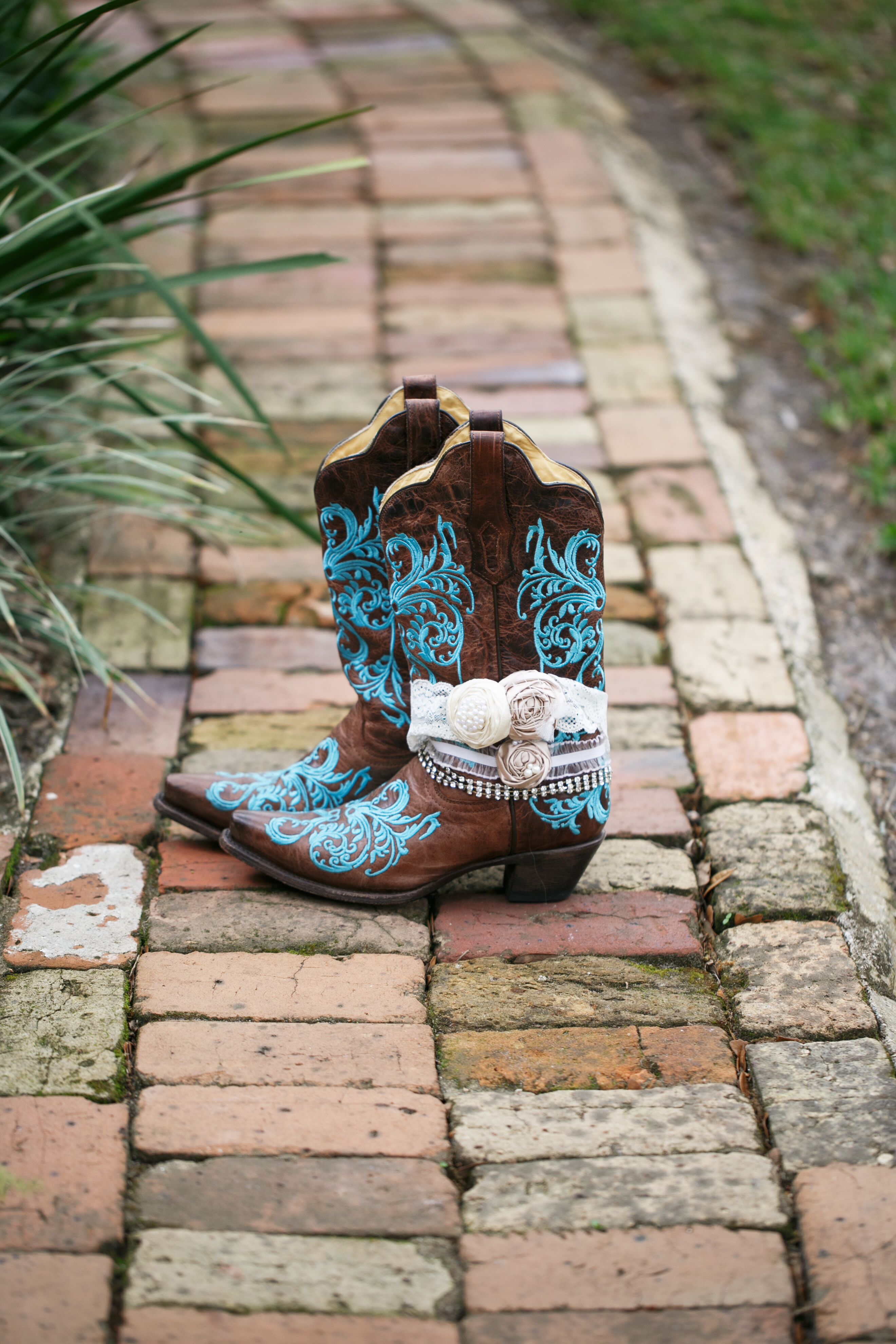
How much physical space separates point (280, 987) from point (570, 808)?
42 centimetres

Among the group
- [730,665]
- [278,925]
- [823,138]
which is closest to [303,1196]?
[278,925]

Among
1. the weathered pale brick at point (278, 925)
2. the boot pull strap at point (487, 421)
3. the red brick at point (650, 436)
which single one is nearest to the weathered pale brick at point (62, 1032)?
the weathered pale brick at point (278, 925)

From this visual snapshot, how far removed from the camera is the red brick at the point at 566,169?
3.53 metres

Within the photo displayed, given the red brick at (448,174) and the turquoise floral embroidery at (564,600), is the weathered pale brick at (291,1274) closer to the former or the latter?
the turquoise floral embroidery at (564,600)

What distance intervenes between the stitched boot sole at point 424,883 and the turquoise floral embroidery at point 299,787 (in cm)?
7

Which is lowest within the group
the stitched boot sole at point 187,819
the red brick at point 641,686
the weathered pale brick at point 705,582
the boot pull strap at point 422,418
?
the red brick at point 641,686

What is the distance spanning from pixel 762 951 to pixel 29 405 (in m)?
1.74

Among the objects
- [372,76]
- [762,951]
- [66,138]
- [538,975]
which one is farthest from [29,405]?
[372,76]

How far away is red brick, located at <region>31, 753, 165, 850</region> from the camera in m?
1.78

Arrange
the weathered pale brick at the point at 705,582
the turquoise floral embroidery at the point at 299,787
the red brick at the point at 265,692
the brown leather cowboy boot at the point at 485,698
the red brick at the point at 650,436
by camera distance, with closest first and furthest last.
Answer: the brown leather cowboy boot at the point at 485,698 → the turquoise floral embroidery at the point at 299,787 → the red brick at the point at 265,692 → the weathered pale brick at the point at 705,582 → the red brick at the point at 650,436

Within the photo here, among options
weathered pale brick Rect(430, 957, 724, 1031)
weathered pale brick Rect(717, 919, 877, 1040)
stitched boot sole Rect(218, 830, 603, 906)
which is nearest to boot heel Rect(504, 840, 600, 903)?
stitched boot sole Rect(218, 830, 603, 906)

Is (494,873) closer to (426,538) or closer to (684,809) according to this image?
(684,809)

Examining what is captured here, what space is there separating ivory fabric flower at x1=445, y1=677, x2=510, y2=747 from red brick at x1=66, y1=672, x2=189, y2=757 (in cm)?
61

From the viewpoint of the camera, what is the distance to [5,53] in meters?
3.03
